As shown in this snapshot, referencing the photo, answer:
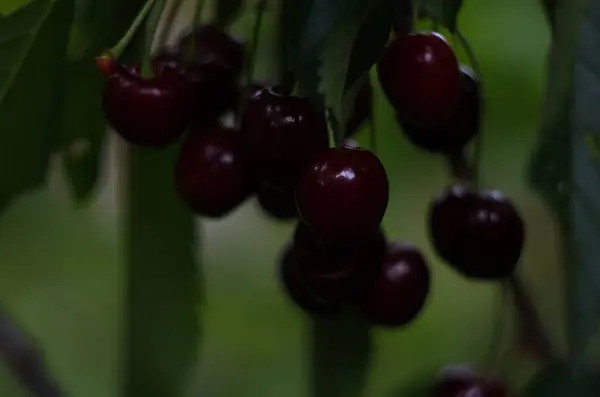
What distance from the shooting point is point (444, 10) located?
1.62ft

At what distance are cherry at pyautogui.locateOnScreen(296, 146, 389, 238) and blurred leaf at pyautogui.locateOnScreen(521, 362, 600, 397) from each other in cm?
41

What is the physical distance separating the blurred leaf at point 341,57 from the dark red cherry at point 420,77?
0.05 m

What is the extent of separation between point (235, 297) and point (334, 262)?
3.13 feet

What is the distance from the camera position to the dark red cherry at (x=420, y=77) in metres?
0.54

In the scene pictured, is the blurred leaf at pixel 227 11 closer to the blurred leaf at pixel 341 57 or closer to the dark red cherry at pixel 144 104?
the dark red cherry at pixel 144 104

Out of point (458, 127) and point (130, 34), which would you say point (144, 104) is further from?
point (458, 127)

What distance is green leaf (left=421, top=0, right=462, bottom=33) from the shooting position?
49cm

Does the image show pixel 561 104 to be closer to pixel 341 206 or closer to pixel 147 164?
pixel 341 206

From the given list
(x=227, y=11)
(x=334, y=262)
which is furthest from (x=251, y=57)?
(x=334, y=262)

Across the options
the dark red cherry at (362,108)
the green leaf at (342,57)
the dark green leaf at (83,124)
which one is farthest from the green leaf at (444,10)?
the dark green leaf at (83,124)

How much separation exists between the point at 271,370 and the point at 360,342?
0.69 meters

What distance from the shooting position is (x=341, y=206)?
506 millimetres

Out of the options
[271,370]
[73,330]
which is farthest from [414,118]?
[73,330]

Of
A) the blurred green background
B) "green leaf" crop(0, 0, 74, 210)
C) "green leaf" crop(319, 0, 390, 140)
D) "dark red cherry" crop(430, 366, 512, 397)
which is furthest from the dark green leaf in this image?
the blurred green background
